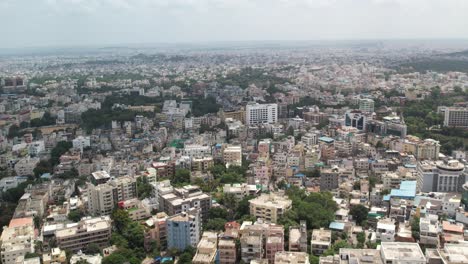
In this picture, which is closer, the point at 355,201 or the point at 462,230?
the point at 462,230

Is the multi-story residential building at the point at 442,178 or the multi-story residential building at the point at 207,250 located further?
the multi-story residential building at the point at 442,178

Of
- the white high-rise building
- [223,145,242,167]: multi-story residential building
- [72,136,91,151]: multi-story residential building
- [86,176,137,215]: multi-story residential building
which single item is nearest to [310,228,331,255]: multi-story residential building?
[86,176,137,215]: multi-story residential building

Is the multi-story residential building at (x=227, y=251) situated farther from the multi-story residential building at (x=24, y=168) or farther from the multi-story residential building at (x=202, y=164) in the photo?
the multi-story residential building at (x=24, y=168)

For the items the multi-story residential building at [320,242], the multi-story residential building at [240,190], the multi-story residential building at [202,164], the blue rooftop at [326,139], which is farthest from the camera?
the blue rooftop at [326,139]

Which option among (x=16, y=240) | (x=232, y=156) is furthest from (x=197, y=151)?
(x=16, y=240)

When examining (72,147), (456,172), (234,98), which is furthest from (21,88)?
(456,172)

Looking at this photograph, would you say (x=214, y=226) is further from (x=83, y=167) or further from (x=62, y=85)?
(x=62, y=85)

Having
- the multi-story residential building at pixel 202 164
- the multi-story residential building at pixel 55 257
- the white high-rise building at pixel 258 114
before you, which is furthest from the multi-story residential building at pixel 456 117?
the multi-story residential building at pixel 55 257
